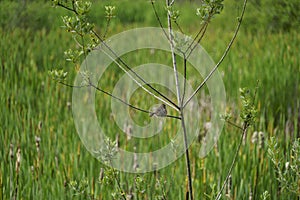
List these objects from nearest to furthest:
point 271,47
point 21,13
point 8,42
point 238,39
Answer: point 8,42 → point 271,47 → point 21,13 → point 238,39

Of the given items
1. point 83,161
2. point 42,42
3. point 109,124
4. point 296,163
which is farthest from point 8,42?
point 296,163

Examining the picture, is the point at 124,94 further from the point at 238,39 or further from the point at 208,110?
the point at 238,39

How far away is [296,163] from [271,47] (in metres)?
2.33

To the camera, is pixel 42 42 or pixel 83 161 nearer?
pixel 83 161

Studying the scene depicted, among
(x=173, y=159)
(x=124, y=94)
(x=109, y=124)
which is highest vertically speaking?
(x=124, y=94)

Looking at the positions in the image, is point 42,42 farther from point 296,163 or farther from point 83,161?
point 296,163

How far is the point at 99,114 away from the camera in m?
2.43

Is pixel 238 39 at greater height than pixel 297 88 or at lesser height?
greater

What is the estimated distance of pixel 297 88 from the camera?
2730 millimetres

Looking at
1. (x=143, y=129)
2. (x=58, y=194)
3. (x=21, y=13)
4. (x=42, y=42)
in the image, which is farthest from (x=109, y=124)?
(x=21, y=13)

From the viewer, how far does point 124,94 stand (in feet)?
9.72

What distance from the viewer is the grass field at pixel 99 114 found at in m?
1.72

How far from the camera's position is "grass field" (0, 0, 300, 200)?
1.72 m

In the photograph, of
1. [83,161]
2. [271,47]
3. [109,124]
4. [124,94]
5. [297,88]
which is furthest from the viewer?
[271,47]
